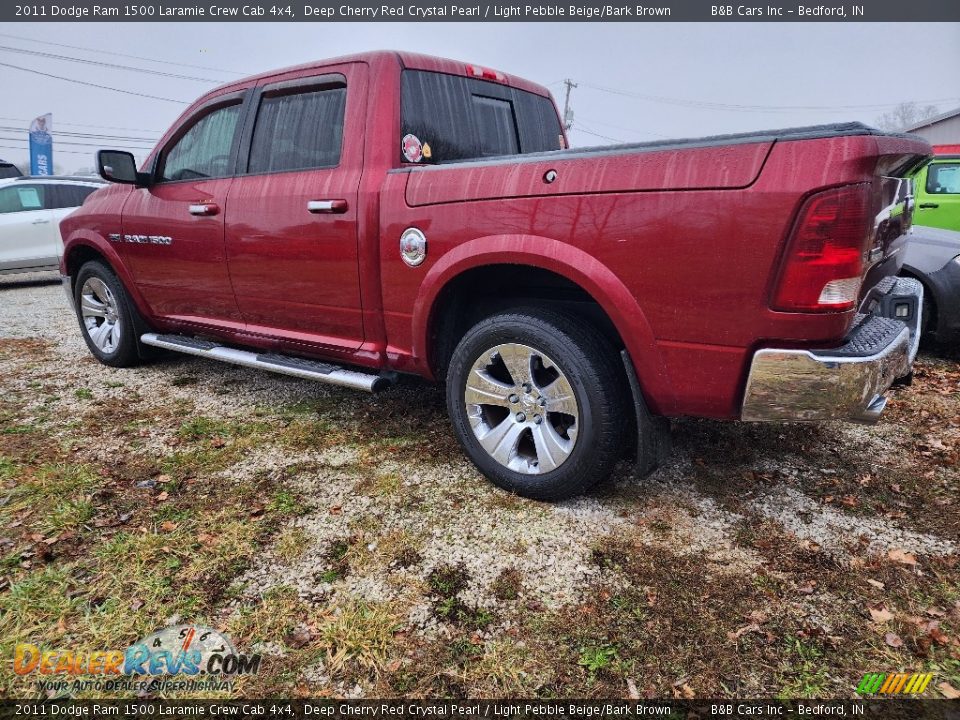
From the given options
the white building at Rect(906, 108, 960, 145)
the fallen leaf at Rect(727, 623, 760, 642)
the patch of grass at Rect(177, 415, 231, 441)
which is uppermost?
the white building at Rect(906, 108, 960, 145)

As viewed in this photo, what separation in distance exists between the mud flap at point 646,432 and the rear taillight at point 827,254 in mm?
597

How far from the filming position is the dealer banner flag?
78.9 feet

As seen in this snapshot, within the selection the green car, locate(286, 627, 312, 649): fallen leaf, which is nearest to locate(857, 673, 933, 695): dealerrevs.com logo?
locate(286, 627, 312, 649): fallen leaf

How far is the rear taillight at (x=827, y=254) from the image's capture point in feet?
6.04

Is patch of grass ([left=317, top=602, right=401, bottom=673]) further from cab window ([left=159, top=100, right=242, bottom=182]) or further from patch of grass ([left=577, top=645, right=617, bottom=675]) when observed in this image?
cab window ([left=159, top=100, right=242, bottom=182])

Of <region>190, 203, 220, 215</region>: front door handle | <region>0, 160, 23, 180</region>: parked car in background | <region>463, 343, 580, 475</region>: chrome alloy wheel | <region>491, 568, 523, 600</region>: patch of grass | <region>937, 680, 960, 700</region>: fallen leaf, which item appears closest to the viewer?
<region>937, 680, 960, 700</region>: fallen leaf

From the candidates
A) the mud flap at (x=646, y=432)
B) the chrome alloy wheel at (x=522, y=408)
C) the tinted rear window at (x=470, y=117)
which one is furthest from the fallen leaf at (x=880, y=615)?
the tinted rear window at (x=470, y=117)

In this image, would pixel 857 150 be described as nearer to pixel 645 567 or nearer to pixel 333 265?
pixel 645 567

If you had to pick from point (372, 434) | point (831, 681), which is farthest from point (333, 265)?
point (831, 681)

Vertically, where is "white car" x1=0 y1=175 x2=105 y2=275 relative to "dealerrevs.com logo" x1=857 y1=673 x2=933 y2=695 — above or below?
above

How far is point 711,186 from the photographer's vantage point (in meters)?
1.99

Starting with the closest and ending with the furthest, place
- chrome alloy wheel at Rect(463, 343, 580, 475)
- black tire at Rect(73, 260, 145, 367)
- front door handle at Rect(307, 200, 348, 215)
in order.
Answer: chrome alloy wheel at Rect(463, 343, 580, 475), front door handle at Rect(307, 200, 348, 215), black tire at Rect(73, 260, 145, 367)

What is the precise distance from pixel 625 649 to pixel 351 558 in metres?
1.06

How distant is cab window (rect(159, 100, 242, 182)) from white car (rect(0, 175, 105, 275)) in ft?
20.8
